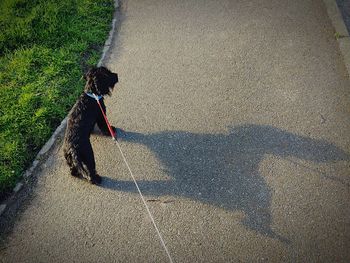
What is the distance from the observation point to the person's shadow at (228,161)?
4526mm

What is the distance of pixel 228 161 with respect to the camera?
496cm

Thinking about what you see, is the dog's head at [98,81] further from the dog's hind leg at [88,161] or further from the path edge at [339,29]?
the path edge at [339,29]

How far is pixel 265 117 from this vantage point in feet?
17.9

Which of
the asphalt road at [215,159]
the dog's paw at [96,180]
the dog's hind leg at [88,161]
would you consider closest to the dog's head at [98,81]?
the dog's hind leg at [88,161]

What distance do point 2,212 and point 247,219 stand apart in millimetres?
3635

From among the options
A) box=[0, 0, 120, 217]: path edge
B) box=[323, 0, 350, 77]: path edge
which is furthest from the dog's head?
box=[323, 0, 350, 77]: path edge

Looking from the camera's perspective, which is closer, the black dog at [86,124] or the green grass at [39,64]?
the black dog at [86,124]

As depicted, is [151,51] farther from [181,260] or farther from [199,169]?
[181,260]

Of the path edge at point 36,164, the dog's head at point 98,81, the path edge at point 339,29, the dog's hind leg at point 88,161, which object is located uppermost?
the path edge at point 339,29

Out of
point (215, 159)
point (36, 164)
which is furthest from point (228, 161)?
point (36, 164)

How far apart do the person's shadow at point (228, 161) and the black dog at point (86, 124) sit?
54 centimetres

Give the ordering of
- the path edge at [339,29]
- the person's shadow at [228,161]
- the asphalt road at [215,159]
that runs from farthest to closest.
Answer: the path edge at [339,29] → the person's shadow at [228,161] → the asphalt road at [215,159]

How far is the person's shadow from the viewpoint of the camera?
4526 millimetres

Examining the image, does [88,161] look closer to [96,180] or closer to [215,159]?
[96,180]
